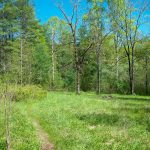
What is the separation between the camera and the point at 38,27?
8019 centimetres

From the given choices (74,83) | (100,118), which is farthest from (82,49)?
(100,118)

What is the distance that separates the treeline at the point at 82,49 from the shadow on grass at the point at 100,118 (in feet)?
95.0

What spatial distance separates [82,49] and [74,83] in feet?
30.2

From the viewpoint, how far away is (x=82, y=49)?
6638cm

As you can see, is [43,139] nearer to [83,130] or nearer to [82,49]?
[83,130]

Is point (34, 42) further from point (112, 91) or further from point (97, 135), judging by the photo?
point (97, 135)

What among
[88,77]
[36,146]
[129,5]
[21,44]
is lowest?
[36,146]

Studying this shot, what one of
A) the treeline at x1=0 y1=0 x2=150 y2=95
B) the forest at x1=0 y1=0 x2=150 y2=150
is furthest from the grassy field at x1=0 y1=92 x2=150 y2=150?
the treeline at x1=0 y1=0 x2=150 y2=95

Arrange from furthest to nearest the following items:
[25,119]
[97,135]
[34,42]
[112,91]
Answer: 1. [34,42]
2. [112,91]
3. [25,119]
4. [97,135]

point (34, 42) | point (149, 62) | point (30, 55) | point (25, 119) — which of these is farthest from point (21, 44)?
point (25, 119)

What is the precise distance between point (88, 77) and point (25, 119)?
5202cm

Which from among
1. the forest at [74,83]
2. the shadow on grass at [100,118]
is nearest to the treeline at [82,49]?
the forest at [74,83]

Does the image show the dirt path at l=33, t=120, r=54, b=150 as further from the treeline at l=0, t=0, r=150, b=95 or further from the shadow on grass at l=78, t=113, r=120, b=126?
the treeline at l=0, t=0, r=150, b=95

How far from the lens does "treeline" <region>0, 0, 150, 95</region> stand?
55000mm
